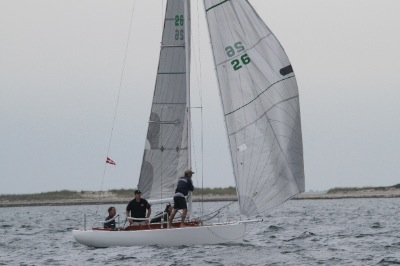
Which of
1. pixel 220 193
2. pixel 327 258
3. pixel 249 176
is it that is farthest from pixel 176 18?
pixel 220 193

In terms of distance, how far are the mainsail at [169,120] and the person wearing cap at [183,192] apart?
8.95 ft

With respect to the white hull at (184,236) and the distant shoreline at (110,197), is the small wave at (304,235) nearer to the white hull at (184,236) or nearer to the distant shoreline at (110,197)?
the white hull at (184,236)

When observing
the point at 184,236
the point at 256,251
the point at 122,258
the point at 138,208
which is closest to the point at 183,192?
the point at 184,236

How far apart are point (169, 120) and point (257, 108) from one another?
583 cm

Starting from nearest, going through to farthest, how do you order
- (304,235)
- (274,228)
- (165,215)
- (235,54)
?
1. (235,54)
2. (165,215)
3. (304,235)
4. (274,228)

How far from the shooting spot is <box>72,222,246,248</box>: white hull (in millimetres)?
32031

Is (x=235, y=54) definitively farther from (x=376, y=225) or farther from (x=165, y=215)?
(x=376, y=225)

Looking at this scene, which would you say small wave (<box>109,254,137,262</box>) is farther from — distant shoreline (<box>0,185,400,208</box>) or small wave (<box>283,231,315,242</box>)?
distant shoreline (<box>0,185,400,208</box>)

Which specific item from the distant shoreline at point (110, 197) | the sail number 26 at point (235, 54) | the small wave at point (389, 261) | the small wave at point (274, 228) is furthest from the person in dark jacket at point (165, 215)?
the distant shoreline at point (110, 197)

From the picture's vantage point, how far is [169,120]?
35.7m

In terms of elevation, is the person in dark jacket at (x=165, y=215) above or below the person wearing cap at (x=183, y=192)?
below

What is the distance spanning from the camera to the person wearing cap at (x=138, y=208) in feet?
111

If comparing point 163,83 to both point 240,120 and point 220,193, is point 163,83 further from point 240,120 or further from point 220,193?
point 220,193

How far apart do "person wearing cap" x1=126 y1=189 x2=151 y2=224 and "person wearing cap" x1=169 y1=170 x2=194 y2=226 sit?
4.80 feet
